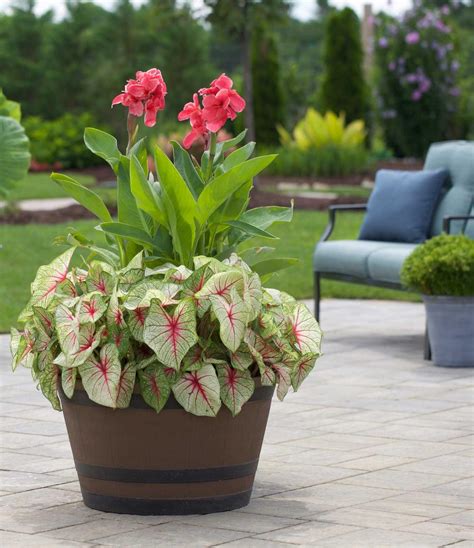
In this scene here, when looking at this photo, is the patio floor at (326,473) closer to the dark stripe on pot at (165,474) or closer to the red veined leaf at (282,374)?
the dark stripe on pot at (165,474)

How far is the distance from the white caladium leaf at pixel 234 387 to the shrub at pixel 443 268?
2.86 metres

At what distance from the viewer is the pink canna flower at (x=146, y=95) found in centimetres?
402

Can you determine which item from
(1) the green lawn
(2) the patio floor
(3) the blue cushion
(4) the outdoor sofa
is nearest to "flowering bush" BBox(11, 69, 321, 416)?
(2) the patio floor

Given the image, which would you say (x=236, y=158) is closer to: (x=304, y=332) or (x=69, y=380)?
(x=304, y=332)

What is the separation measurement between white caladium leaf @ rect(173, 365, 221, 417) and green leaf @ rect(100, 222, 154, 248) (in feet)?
1.62

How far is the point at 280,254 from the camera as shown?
1123 cm

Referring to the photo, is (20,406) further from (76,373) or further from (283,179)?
(283,179)

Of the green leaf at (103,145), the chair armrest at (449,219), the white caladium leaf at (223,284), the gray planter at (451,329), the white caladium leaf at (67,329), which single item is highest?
the green leaf at (103,145)

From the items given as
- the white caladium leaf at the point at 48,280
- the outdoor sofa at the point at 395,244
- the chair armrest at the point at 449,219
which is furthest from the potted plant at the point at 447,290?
the white caladium leaf at the point at 48,280

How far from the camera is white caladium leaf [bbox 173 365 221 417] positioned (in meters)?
3.62

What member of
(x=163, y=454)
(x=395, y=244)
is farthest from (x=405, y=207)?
(x=163, y=454)

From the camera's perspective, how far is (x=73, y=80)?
28938 millimetres

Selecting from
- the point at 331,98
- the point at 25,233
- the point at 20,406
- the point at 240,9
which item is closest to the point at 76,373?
the point at 20,406

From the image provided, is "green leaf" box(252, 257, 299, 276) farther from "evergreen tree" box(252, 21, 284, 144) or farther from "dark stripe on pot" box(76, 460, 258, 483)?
"evergreen tree" box(252, 21, 284, 144)
